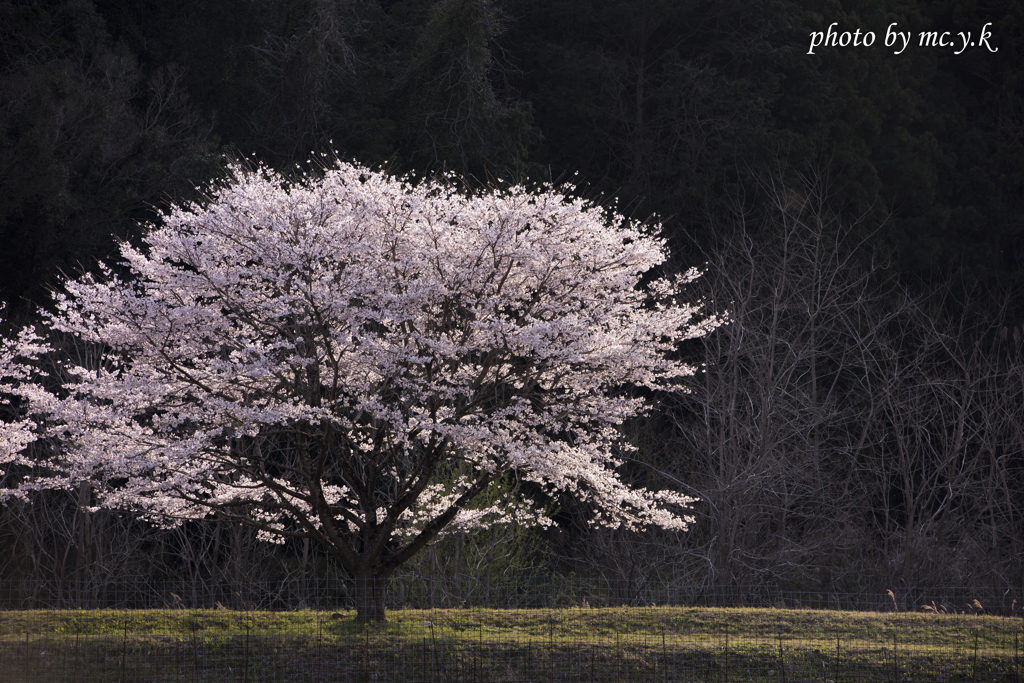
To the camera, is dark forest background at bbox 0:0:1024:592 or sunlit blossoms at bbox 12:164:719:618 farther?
dark forest background at bbox 0:0:1024:592

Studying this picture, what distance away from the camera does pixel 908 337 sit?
20.5 m

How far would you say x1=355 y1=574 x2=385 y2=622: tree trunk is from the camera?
378 inches

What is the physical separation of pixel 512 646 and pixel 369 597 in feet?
5.84

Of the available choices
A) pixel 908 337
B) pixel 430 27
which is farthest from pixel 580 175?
pixel 908 337

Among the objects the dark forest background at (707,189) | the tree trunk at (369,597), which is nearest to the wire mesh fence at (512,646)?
the tree trunk at (369,597)

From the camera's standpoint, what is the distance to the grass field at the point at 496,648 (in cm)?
816

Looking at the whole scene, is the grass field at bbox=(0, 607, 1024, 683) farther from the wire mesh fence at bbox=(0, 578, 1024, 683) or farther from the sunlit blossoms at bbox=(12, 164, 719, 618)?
the sunlit blossoms at bbox=(12, 164, 719, 618)

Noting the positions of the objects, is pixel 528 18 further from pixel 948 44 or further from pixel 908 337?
pixel 908 337

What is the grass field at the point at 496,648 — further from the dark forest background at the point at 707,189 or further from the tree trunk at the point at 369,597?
the dark forest background at the point at 707,189

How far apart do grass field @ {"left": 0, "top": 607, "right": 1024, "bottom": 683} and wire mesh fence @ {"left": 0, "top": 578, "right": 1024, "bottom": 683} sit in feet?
0.06

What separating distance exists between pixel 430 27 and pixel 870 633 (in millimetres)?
15244

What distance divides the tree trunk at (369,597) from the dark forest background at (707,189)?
4.11 metres

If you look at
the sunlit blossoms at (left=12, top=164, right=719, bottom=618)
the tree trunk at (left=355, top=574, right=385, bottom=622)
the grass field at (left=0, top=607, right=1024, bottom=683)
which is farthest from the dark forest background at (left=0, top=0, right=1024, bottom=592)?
the sunlit blossoms at (left=12, top=164, right=719, bottom=618)

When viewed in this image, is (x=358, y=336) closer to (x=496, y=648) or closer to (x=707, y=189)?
(x=496, y=648)
